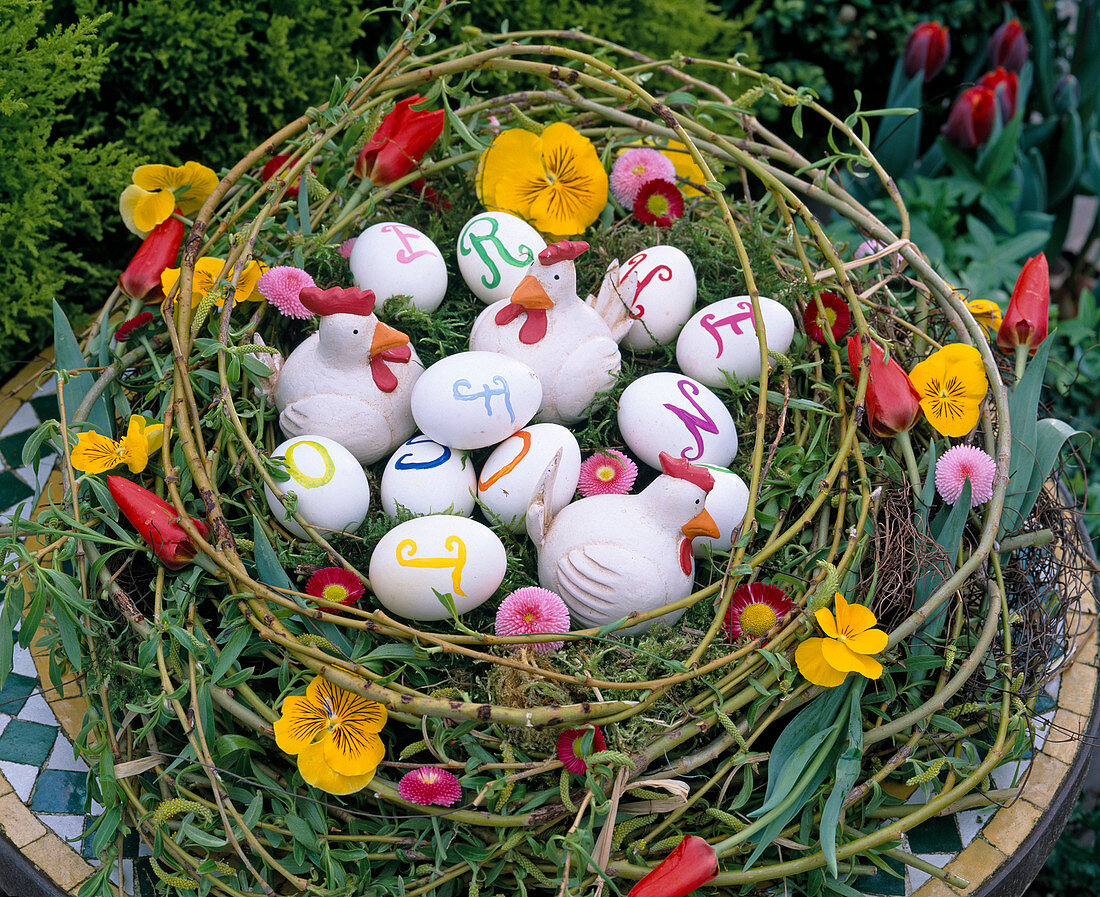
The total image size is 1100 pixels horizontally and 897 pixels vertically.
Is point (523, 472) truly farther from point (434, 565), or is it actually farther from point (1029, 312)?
point (1029, 312)

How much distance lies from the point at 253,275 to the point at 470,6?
101cm

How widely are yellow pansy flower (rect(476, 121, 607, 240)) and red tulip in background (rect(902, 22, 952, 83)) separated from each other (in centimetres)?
106

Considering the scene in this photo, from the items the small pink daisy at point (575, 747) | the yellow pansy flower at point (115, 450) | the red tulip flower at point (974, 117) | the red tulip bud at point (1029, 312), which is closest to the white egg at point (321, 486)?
the yellow pansy flower at point (115, 450)

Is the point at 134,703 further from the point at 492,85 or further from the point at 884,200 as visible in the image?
the point at 884,200

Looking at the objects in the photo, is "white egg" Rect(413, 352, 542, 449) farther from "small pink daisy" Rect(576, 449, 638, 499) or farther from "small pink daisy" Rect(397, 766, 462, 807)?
"small pink daisy" Rect(397, 766, 462, 807)

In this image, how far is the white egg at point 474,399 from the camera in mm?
1096

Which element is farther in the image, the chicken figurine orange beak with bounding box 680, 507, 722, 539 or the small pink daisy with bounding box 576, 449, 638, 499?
the small pink daisy with bounding box 576, 449, 638, 499

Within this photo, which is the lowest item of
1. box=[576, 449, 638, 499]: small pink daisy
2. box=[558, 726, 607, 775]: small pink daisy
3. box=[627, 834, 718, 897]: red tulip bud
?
box=[627, 834, 718, 897]: red tulip bud

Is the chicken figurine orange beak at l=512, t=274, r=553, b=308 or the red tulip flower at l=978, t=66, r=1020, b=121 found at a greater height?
the chicken figurine orange beak at l=512, t=274, r=553, b=308

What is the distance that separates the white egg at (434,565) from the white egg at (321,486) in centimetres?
9

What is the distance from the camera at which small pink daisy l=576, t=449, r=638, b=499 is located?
116 centimetres

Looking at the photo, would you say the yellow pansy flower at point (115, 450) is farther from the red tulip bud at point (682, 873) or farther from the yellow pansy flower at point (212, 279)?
the red tulip bud at point (682, 873)

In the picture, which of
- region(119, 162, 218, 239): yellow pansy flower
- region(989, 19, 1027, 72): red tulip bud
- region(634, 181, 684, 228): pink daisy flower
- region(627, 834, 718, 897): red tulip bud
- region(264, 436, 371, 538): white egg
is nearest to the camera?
region(627, 834, 718, 897): red tulip bud

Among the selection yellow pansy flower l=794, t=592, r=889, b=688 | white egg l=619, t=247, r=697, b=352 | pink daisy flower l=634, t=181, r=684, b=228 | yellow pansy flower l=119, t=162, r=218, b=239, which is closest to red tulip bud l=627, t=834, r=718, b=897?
yellow pansy flower l=794, t=592, r=889, b=688
